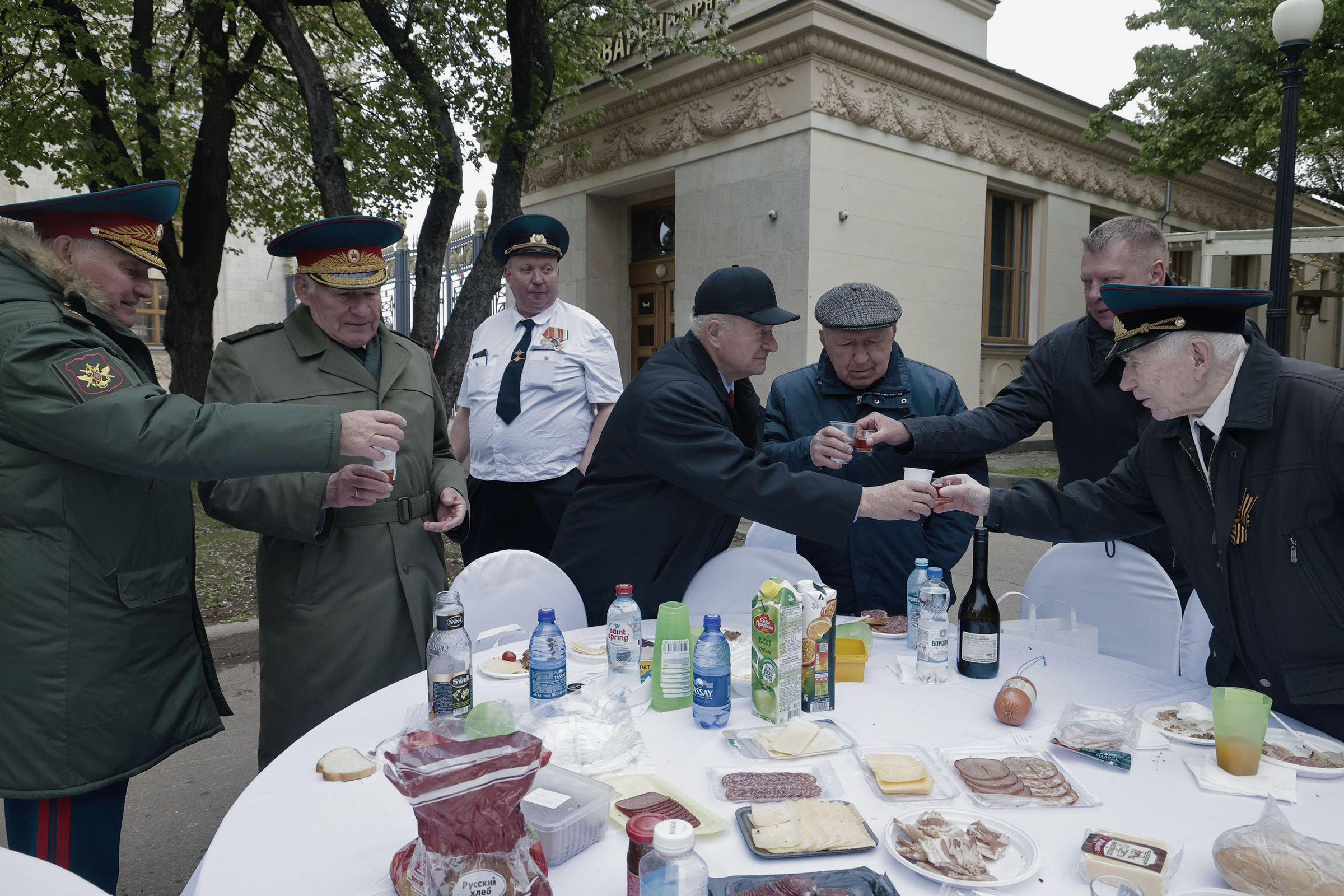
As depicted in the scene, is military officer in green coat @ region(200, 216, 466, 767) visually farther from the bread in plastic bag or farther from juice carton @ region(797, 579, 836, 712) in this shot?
the bread in plastic bag

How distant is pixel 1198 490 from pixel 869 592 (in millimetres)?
1475

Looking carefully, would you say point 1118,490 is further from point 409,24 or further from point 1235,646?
point 409,24

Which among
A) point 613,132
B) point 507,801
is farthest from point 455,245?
point 507,801

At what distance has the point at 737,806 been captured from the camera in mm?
1575

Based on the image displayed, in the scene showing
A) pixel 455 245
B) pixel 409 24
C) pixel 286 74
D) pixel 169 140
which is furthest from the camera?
pixel 455 245

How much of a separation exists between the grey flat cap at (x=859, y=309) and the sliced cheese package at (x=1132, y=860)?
225cm

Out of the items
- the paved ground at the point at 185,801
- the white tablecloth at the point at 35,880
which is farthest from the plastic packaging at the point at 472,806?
the paved ground at the point at 185,801

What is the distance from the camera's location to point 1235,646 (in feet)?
6.91

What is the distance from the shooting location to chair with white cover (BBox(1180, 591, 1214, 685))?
2.73 metres

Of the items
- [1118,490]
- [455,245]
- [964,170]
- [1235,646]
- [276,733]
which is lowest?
[276,733]

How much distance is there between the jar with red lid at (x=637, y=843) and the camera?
1186 mm

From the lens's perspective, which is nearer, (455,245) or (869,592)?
(869,592)

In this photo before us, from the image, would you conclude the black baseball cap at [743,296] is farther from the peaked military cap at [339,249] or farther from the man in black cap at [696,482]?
the peaked military cap at [339,249]

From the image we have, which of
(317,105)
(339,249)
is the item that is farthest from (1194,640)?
(317,105)
